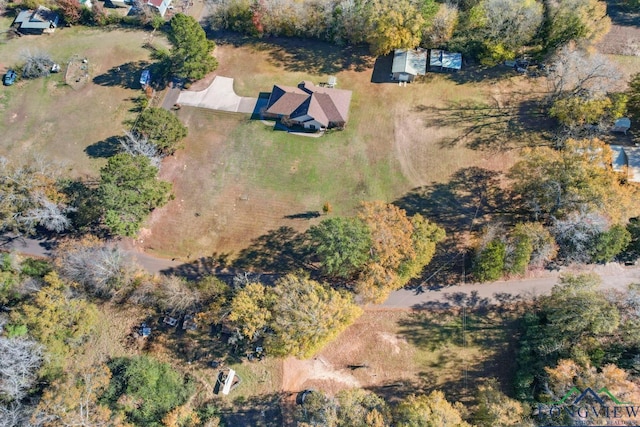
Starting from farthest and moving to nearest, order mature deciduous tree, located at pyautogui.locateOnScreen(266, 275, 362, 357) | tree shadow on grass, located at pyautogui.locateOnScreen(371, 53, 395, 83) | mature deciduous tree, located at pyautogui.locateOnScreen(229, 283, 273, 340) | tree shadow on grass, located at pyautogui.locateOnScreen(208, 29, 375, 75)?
1. tree shadow on grass, located at pyautogui.locateOnScreen(208, 29, 375, 75)
2. tree shadow on grass, located at pyautogui.locateOnScreen(371, 53, 395, 83)
3. mature deciduous tree, located at pyautogui.locateOnScreen(229, 283, 273, 340)
4. mature deciduous tree, located at pyautogui.locateOnScreen(266, 275, 362, 357)

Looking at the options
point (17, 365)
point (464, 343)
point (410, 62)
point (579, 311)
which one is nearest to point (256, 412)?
point (17, 365)

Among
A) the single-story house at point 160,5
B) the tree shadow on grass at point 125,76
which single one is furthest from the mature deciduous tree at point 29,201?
the single-story house at point 160,5

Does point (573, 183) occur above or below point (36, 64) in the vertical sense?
below

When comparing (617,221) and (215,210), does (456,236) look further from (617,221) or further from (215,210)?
(215,210)

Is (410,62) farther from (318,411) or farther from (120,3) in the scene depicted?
(120,3)

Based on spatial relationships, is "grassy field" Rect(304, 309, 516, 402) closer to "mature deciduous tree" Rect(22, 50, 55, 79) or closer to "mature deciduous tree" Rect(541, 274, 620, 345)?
"mature deciduous tree" Rect(541, 274, 620, 345)

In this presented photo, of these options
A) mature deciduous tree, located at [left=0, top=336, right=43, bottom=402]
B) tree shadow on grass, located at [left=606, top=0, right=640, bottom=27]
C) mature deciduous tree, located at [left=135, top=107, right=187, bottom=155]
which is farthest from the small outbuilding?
mature deciduous tree, located at [left=0, top=336, right=43, bottom=402]
